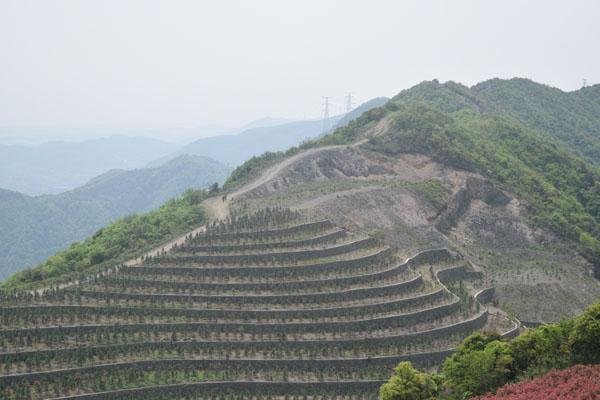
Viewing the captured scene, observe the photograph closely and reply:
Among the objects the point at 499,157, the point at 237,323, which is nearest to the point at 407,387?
→ the point at 237,323

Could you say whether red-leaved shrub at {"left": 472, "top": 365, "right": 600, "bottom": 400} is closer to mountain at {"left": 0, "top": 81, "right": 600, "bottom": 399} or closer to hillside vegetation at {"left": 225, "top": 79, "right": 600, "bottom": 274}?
mountain at {"left": 0, "top": 81, "right": 600, "bottom": 399}

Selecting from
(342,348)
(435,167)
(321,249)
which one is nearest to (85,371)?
(342,348)

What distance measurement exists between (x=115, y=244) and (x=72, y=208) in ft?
366

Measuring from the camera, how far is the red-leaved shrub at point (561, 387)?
20.6 m

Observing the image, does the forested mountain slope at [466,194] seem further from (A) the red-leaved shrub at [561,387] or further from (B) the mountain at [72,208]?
(B) the mountain at [72,208]

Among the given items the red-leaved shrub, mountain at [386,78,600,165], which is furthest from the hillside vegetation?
the red-leaved shrub

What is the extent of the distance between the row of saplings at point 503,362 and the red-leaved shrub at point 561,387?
6.41 feet

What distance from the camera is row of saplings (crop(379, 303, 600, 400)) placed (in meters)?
25.7

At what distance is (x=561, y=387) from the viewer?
2183 cm

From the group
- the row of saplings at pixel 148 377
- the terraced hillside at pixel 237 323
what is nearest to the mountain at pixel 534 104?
the terraced hillside at pixel 237 323

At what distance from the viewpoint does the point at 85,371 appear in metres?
33.9

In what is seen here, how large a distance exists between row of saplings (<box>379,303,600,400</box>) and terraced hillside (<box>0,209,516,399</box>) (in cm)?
686

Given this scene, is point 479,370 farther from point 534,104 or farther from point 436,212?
point 534,104

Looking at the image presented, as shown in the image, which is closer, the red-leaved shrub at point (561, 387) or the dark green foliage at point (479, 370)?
the red-leaved shrub at point (561, 387)
